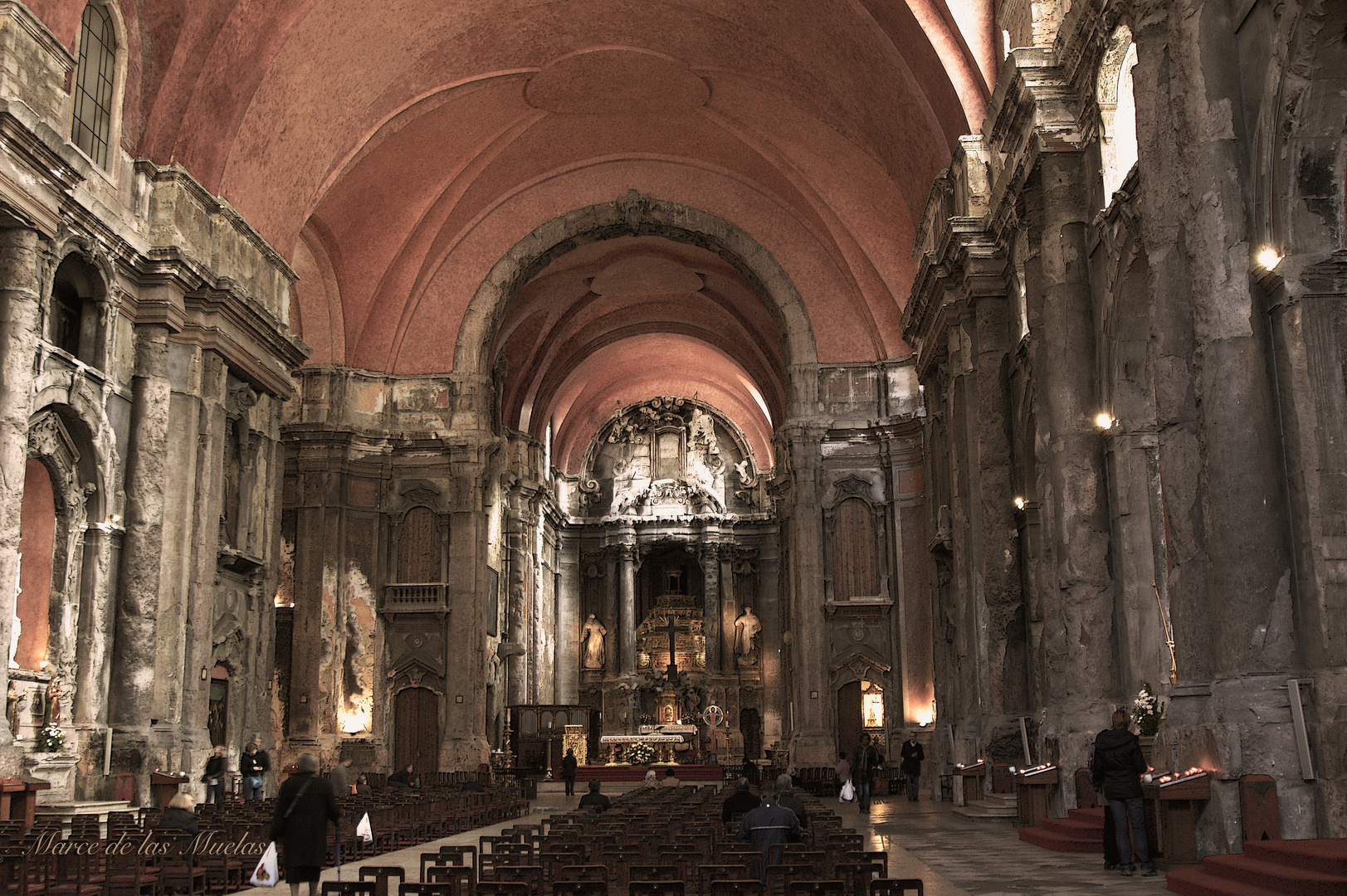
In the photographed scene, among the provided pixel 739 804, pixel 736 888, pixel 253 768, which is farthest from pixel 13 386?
pixel 736 888

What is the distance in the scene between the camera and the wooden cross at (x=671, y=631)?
47812 millimetres

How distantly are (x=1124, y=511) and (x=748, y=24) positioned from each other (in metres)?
14.6

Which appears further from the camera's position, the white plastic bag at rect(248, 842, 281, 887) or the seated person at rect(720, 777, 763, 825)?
the seated person at rect(720, 777, 763, 825)

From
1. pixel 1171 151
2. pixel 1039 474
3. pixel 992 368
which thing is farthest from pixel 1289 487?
pixel 992 368

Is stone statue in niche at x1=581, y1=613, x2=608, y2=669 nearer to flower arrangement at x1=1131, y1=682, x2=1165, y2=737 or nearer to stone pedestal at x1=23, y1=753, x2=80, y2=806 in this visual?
stone pedestal at x1=23, y1=753, x2=80, y2=806

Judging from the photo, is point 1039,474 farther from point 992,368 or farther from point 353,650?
point 353,650

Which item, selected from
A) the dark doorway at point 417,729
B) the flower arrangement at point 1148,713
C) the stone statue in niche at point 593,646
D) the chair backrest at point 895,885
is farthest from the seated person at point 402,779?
the stone statue in niche at point 593,646

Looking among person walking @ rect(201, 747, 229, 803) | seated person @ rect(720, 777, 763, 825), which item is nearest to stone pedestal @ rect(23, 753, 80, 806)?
person walking @ rect(201, 747, 229, 803)

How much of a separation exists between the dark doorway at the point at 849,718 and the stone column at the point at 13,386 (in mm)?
19528

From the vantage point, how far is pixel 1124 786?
10.6 metres

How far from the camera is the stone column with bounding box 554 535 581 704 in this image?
47.8m

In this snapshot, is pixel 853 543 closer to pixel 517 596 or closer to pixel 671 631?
pixel 517 596

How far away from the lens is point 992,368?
19891mm

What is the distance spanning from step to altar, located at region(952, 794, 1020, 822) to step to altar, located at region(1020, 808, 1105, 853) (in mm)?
3370
